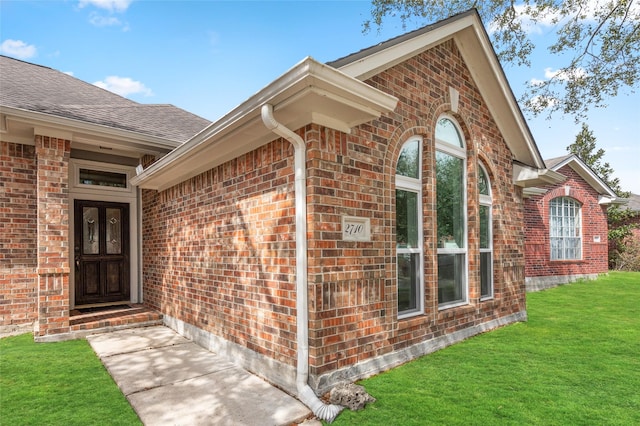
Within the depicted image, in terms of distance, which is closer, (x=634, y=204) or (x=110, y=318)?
(x=110, y=318)

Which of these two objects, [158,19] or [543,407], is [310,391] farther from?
[158,19]

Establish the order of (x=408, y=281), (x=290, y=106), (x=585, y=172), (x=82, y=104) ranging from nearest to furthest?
1. (x=290, y=106)
2. (x=408, y=281)
3. (x=82, y=104)
4. (x=585, y=172)

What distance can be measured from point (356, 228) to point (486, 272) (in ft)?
11.9

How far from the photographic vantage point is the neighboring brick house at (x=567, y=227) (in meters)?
11.9

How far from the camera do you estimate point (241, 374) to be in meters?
4.07

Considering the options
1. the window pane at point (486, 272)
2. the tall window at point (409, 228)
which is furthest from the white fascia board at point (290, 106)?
the window pane at point (486, 272)

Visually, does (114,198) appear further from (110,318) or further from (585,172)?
(585,172)

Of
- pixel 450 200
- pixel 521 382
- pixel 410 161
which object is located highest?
pixel 410 161

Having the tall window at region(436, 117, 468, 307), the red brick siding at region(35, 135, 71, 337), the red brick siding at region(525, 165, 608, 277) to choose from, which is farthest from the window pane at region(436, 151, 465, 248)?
the red brick siding at region(525, 165, 608, 277)

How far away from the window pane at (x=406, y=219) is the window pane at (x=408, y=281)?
181mm

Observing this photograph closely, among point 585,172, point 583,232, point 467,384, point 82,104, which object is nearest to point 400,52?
point 467,384

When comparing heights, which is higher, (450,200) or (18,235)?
(450,200)

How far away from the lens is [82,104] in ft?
22.2

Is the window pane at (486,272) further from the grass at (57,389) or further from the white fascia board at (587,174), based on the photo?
the white fascia board at (587,174)
